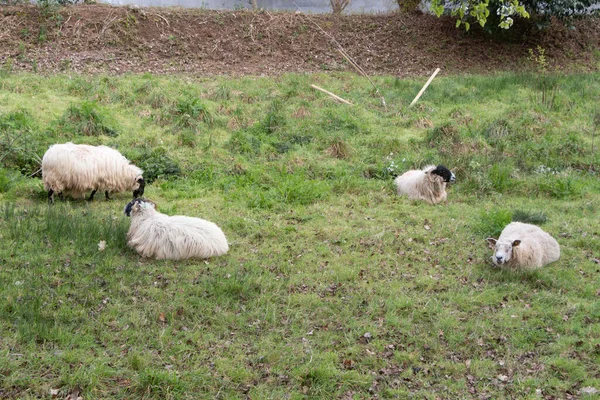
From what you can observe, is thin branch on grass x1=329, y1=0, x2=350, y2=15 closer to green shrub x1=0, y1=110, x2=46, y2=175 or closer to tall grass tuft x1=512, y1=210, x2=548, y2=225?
green shrub x1=0, y1=110, x2=46, y2=175

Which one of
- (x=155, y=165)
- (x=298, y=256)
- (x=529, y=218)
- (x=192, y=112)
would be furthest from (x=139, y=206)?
(x=529, y=218)

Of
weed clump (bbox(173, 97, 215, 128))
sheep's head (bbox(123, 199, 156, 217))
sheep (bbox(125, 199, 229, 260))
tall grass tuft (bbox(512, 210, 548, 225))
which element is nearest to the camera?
sheep (bbox(125, 199, 229, 260))

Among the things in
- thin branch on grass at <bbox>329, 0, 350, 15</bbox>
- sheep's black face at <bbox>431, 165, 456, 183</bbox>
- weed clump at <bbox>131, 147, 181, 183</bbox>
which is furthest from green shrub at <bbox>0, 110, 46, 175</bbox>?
thin branch on grass at <bbox>329, 0, 350, 15</bbox>

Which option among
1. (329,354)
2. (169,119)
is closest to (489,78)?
(169,119)

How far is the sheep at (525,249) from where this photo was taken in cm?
722

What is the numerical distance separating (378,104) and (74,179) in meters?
6.99

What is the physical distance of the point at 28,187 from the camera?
924cm

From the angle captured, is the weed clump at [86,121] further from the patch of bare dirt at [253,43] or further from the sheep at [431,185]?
the sheep at [431,185]

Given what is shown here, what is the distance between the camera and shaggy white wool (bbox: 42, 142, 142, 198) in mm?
8812

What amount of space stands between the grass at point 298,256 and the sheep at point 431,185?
0.22 meters

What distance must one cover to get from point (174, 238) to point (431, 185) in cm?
423

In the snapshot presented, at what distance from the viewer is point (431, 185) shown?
32.0ft

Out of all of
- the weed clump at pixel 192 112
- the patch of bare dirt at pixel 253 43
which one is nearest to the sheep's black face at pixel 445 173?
the weed clump at pixel 192 112

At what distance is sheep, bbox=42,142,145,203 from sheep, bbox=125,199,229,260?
5.97 feet
